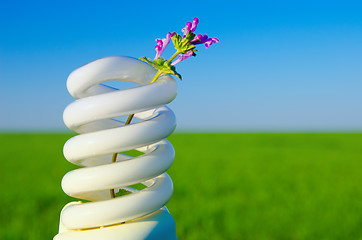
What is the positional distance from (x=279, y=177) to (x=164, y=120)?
5.92 m

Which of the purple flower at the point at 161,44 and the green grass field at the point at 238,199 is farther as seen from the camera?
the green grass field at the point at 238,199

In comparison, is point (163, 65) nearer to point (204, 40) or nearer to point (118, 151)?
point (204, 40)

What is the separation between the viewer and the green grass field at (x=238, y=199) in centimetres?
326

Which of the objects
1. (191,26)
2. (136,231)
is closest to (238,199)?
(136,231)

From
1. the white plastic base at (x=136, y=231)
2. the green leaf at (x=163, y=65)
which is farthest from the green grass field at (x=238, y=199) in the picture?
the green leaf at (x=163, y=65)

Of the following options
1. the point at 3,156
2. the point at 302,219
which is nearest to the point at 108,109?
the point at 302,219

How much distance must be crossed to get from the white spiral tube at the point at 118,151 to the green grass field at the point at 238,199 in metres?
2.32

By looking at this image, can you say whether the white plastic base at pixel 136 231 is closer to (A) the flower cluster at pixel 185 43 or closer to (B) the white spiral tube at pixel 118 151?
(B) the white spiral tube at pixel 118 151

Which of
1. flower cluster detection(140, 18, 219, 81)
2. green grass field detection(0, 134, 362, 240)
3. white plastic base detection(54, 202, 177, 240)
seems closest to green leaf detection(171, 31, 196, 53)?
flower cluster detection(140, 18, 219, 81)

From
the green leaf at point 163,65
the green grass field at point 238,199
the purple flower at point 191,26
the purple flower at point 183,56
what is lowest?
the green grass field at point 238,199

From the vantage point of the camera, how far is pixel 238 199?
175 inches

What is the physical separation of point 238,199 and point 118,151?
156 inches

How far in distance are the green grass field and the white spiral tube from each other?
232 centimetres

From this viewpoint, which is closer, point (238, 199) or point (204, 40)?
point (204, 40)
